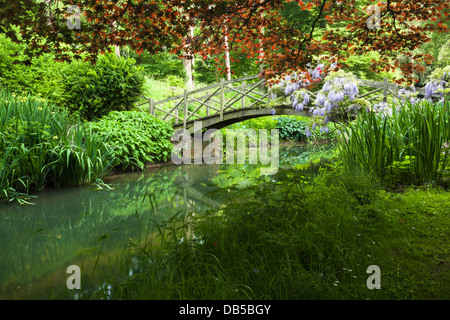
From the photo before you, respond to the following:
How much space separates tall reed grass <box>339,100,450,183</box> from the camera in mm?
3475

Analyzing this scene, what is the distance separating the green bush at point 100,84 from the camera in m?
9.09

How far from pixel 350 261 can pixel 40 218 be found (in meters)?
3.87

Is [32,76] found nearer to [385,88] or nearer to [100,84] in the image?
[100,84]

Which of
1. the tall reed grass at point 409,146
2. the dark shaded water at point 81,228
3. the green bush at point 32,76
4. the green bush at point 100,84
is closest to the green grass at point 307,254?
the dark shaded water at point 81,228

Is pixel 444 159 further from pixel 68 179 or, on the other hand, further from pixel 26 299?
pixel 68 179

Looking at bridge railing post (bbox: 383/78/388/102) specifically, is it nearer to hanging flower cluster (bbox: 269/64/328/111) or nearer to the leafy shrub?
hanging flower cluster (bbox: 269/64/328/111)

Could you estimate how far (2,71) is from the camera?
8016 mm

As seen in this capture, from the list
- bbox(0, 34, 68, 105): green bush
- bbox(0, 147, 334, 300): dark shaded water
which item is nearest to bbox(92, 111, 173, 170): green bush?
bbox(0, 147, 334, 300): dark shaded water

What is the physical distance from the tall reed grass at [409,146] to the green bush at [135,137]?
17.0 feet

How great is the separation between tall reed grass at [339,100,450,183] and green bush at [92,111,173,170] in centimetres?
517

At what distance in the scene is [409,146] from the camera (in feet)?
12.0

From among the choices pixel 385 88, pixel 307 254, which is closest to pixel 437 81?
pixel 385 88

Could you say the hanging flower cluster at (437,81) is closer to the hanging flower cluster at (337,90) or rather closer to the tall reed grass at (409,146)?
the hanging flower cluster at (337,90)

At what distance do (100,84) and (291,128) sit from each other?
30.2ft
